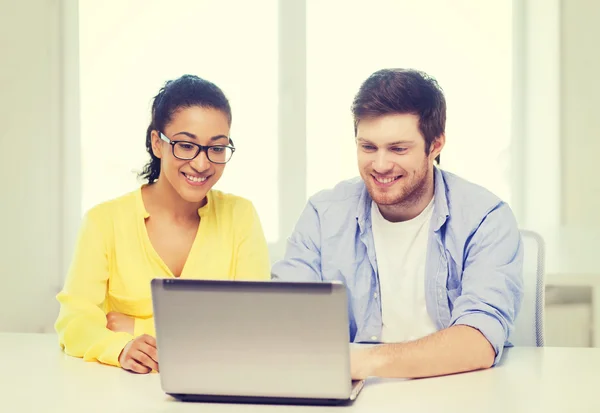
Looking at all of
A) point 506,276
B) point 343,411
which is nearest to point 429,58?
point 506,276

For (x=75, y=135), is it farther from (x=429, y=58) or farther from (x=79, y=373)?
(x=79, y=373)

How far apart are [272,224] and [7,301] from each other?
1.25 meters

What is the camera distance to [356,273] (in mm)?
2072

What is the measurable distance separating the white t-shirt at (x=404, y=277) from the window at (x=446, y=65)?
1473 mm

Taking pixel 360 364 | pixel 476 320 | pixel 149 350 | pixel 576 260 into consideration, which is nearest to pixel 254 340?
pixel 360 364

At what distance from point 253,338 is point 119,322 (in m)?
0.82

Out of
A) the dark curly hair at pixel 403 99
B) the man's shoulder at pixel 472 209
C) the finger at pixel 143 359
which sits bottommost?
the finger at pixel 143 359

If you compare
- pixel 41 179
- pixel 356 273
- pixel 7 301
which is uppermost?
pixel 41 179

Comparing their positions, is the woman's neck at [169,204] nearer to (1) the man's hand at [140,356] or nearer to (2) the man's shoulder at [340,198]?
(2) the man's shoulder at [340,198]

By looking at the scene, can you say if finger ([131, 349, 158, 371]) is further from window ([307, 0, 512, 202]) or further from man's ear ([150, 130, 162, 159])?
window ([307, 0, 512, 202])

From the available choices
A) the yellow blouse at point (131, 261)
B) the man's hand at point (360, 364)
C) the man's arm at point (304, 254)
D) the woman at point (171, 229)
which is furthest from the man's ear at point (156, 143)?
the man's hand at point (360, 364)

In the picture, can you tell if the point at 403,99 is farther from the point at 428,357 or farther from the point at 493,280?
the point at 428,357

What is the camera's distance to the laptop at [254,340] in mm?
1229

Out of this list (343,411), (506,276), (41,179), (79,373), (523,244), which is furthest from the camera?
(41,179)
